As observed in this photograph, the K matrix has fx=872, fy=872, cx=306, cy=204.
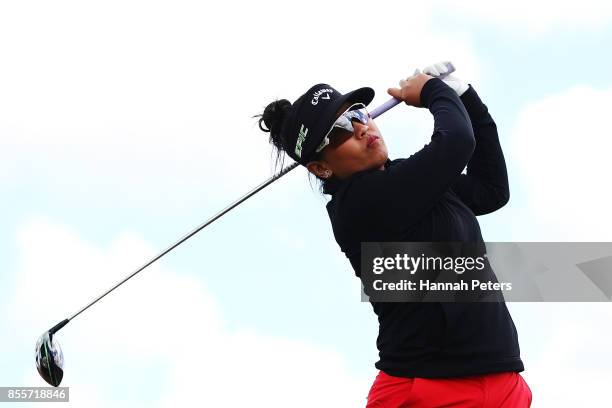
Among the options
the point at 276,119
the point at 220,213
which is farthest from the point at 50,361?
the point at 276,119

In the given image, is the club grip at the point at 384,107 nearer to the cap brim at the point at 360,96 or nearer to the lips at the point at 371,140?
the cap brim at the point at 360,96

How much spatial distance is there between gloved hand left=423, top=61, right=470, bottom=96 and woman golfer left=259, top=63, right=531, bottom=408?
18cm

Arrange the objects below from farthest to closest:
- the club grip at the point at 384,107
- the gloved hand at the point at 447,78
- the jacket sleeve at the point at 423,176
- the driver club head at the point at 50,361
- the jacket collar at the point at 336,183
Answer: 1. the driver club head at the point at 50,361
2. the club grip at the point at 384,107
3. the gloved hand at the point at 447,78
4. the jacket collar at the point at 336,183
5. the jacket sleeve at the point at 423,176

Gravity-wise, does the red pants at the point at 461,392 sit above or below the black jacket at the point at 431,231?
below

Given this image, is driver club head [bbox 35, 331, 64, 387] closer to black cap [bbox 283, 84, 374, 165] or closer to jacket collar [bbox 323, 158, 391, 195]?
black cap [bbox 283, 84, 374, 165]

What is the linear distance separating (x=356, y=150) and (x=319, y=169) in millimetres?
242

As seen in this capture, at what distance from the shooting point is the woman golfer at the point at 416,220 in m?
3.95

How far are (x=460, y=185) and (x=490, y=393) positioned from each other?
113 centimetres

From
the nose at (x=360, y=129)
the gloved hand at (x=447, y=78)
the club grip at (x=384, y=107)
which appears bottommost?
the nose at (x=360, y=129)

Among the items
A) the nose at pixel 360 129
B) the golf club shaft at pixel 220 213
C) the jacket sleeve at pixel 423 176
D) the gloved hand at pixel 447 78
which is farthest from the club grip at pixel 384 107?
the jacket sleeve at pixel 423 176

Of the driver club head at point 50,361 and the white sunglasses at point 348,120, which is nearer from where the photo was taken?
the white sunglasses at point 348,120

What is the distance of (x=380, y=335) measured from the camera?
422cm

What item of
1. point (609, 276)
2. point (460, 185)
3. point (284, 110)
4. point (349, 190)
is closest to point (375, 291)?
point (349, 190)

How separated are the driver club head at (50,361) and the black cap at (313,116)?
367cm
